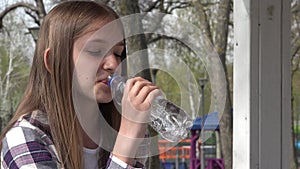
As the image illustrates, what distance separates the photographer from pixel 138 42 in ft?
20.2

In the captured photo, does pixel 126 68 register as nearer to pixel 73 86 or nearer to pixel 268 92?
pixel 73 86

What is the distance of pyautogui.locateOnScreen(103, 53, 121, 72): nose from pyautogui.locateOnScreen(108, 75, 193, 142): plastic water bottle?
0.02 meters

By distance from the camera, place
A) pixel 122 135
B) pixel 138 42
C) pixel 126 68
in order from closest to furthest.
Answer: pixel 122 135
pixel 126 68
pixel 138 42

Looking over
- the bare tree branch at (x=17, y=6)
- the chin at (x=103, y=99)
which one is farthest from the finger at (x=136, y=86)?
the bare tree branch at (x=17, y=6)

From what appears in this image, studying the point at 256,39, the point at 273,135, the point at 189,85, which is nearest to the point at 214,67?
the point at 256,39

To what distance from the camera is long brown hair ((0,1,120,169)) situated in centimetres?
130

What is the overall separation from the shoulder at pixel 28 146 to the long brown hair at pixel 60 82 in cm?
2

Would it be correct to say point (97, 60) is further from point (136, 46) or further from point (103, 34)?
point (136, 46)

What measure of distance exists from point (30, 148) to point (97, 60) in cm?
23

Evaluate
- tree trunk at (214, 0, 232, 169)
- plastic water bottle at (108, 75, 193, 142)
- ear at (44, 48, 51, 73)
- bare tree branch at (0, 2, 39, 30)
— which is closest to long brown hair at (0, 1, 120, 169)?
ear at (44, 48, 51, 73)

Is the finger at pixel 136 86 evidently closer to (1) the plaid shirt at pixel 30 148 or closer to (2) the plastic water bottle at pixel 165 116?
(2) the plastic water bottle at pixel 165 116

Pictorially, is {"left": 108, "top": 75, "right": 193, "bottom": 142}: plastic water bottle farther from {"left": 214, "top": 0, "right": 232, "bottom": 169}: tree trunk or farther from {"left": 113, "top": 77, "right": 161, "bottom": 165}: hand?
{"left": 214, "top": 0, "right": 232, "bottom": 169}: tree trunk

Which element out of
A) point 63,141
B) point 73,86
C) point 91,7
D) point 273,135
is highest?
point 91,7

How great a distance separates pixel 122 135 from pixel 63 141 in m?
0.13
